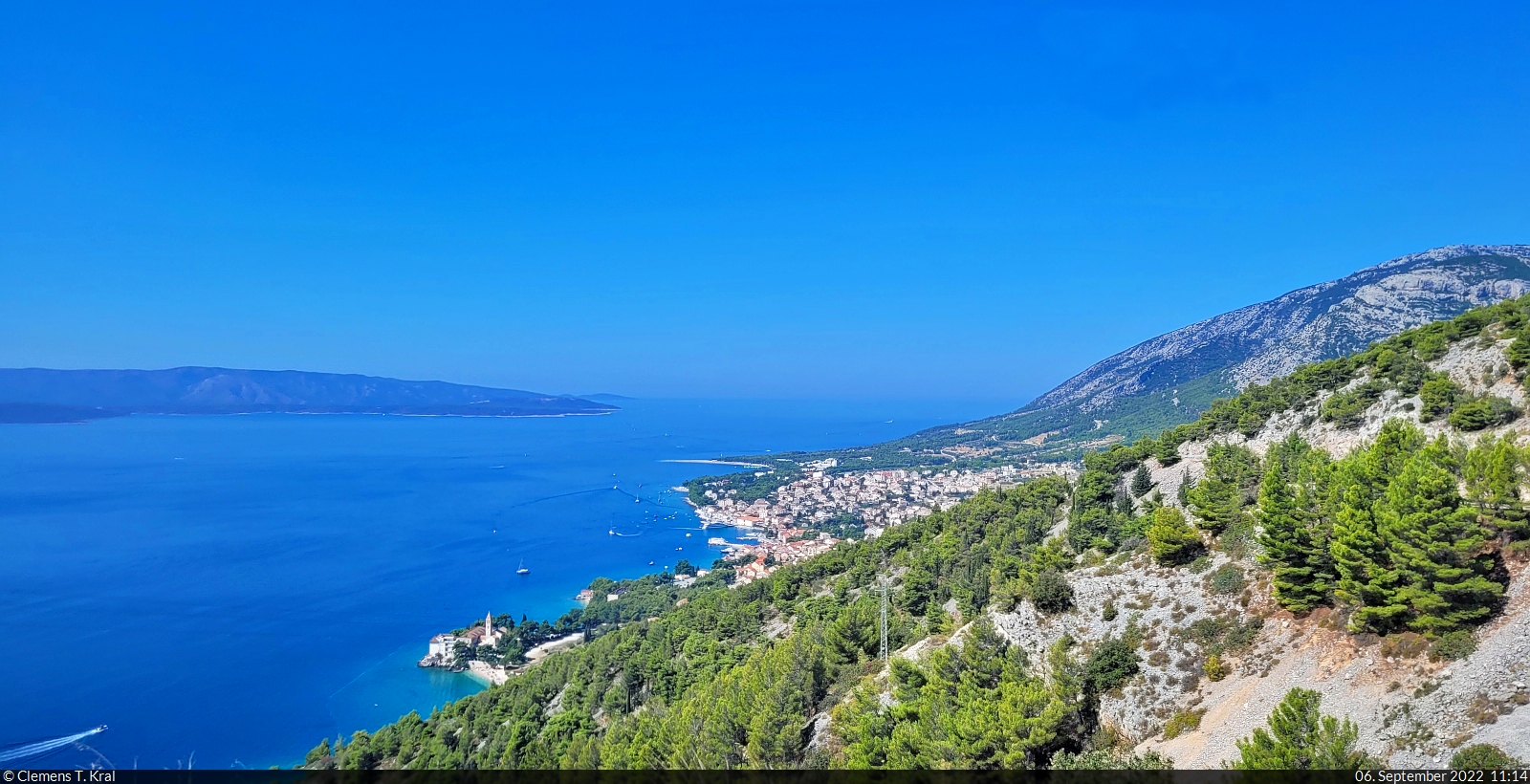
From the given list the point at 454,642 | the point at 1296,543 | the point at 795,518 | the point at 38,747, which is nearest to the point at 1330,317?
the point at 795,518

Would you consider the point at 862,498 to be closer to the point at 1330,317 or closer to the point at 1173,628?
the point at 1330,317

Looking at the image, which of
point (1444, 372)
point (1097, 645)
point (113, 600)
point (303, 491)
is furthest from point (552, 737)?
point (303, 491)

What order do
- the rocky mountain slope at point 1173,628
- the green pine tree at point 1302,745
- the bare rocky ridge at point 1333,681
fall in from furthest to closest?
1. the rocky mountain slope at point 1173,628
2. the bare rocky ridge at point 1333,681
3. the green pine tree at point 1302,745

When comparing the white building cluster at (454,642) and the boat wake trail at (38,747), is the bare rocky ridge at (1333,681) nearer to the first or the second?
the white building cluster at (454,642)

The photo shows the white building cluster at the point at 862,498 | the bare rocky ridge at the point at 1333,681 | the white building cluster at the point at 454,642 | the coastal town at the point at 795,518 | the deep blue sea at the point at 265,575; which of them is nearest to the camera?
the bare rocky ridge at the point at 1333,681

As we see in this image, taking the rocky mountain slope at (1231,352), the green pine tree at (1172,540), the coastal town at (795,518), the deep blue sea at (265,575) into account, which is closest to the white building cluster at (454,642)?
the coastal town at (795,518)

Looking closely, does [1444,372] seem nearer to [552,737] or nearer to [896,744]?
[896,744]
